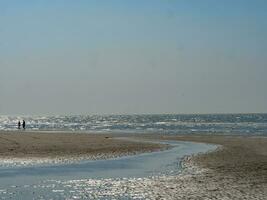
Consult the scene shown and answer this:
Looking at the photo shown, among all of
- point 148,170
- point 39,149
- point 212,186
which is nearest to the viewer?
point 212,186

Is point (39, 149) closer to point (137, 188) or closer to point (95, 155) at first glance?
point (95, 155)

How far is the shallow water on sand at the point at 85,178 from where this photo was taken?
59.7 feet

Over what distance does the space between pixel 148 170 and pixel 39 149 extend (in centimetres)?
1590

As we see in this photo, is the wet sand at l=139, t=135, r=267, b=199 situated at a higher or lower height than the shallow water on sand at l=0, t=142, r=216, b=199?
higher

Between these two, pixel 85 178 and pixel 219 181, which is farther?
pixel 85 178

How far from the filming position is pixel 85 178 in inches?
895

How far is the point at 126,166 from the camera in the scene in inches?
1112

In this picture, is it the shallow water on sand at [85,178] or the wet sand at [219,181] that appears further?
the shallow water on sand at [85,178]

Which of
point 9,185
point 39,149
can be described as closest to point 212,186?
point 9,185

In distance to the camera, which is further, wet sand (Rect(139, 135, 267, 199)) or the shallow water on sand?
the shallow water on sand

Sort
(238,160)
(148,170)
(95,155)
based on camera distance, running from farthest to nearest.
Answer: (95,155)
(238,160)
(148,170)

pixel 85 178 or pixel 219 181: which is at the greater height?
pixel 219 181

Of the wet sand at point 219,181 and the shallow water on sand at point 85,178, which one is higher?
the wet sand at point 219,181

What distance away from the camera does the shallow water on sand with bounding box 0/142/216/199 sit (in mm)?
18203
